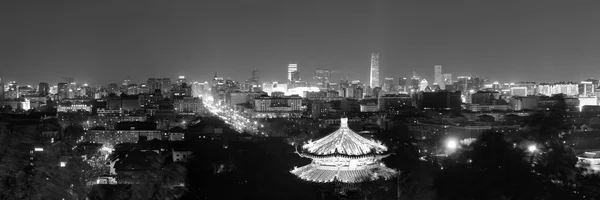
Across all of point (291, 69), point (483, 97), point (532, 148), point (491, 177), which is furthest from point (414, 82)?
point (491, 177)

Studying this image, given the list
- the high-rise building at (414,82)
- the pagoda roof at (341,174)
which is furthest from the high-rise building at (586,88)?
the pagoda roof at (341,174)

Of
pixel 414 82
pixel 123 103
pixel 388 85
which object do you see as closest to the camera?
pixel 123 103

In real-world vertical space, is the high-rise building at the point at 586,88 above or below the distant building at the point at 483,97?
above

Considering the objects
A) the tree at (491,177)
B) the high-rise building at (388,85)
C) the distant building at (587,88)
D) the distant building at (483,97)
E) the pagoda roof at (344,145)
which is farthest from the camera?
the high-rise building at (388,85)

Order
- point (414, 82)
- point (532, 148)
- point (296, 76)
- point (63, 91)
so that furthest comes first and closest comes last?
point (296, 76)
point (414, 82)
point (63, 91)
point (532, 148)

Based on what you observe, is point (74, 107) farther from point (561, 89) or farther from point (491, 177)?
point (561, 89)

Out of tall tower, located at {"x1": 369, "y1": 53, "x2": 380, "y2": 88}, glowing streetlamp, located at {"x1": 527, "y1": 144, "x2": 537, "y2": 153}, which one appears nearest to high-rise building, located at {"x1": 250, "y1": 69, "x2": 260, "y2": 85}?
tall tower, located at {"x1": 369, "y1": 53, "x2": 380, "y2": 88}

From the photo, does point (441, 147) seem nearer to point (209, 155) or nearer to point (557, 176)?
point (209, 155)

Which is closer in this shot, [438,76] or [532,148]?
[532,148]

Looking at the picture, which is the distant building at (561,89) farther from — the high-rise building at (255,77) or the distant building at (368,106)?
the high-rise building at (255,77)

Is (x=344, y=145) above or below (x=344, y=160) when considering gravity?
above
